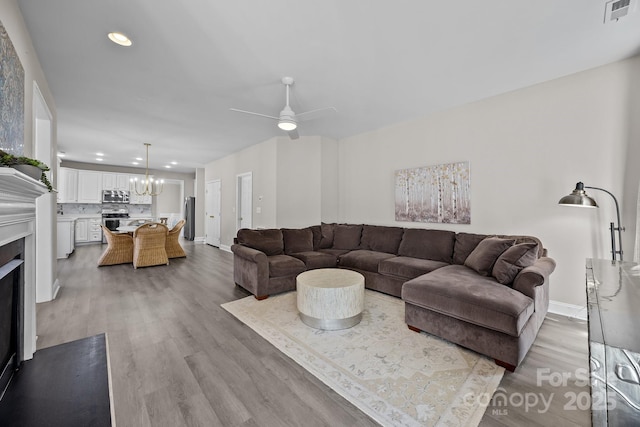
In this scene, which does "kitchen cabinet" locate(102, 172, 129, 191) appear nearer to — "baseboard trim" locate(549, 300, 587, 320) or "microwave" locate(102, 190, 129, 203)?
"microwave" locate(102, 190, 129, 203)

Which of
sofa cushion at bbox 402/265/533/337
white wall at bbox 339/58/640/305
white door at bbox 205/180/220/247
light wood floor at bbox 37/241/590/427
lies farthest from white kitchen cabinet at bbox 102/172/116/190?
sofa cushion at bbox 402/265/533/337

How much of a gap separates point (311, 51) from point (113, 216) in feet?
29.9

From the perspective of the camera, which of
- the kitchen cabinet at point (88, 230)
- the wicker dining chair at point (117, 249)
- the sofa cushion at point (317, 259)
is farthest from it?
the kitchen cabinet at point (88, 230)

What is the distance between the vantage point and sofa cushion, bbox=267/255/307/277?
3.47 meters

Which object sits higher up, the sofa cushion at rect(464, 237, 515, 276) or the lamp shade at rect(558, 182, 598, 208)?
the lamp shade at rect(558, 182, 598, 208)

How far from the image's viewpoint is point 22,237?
1759 mm

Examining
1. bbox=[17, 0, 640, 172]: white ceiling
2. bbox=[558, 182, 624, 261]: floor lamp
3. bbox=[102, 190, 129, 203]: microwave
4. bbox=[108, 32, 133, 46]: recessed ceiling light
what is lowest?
bbox=[558, 182, 624, 261]: floor lamp

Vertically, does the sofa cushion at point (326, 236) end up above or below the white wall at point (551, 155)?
below

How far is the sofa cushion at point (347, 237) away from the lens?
4677 millimetres

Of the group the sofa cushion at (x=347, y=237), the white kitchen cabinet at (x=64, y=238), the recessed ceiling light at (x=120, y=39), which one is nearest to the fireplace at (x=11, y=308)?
the recessed ceiling light at (x=120, y=39)

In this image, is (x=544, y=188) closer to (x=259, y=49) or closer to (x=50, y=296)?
(x=259, y=49)

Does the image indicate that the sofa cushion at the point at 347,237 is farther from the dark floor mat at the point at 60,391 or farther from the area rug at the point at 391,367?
the dark floor mat at the point at 60,391

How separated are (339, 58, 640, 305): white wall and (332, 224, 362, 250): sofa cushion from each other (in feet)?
3.99

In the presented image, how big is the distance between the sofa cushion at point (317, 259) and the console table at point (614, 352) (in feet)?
9.54
